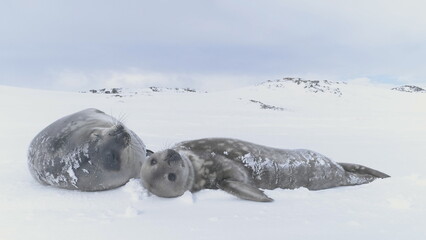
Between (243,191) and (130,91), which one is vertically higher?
(130,91)

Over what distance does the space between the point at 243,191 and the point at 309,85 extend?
81.0 ft

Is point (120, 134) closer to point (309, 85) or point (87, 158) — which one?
point (87, 158)

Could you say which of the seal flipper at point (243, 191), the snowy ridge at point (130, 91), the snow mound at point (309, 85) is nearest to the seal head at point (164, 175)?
the seal flipper at point (243, 191)

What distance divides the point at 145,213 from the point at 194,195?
63 cm

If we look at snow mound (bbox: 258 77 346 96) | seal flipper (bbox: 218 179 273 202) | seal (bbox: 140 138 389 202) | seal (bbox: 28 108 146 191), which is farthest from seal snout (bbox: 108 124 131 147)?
snow mound (bbox: 258 77 346 96)

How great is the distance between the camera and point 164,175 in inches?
137

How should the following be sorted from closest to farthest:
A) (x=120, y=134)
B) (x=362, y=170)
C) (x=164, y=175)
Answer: (x=164, y=175)
(x=120, y=134)
(x=362, y=170)

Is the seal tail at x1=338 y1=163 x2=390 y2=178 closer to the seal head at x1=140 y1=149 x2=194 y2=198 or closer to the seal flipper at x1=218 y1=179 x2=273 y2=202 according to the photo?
the seal flipper at x1=218 y1=179 x2=273 y2=202

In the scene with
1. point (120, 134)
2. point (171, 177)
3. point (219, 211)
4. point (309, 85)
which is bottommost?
point (219, 211)

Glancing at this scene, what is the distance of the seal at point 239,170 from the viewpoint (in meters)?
3.51

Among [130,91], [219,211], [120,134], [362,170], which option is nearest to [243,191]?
[219,211]

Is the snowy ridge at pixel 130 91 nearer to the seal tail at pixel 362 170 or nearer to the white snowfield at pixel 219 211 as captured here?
the white snowfield at pixel 219 211

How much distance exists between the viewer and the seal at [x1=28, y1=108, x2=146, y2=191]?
3.80 meters

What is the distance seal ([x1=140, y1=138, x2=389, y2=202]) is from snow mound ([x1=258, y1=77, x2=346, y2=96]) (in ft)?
70.7
